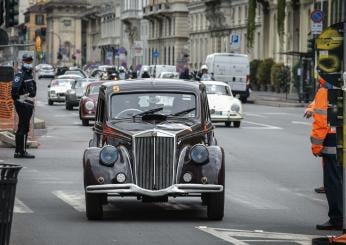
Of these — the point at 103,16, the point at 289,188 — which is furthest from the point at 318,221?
the point at 103,16

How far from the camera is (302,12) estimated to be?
80312 millimetres

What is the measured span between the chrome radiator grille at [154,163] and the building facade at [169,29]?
111 meters

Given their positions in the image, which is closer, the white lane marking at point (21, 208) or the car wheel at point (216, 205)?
the car wheel at point (216, 205)

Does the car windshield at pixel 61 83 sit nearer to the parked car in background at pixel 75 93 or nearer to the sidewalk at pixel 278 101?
the parked car in background at pixel 75 93

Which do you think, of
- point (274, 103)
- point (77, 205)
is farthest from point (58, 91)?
point (77, 205)

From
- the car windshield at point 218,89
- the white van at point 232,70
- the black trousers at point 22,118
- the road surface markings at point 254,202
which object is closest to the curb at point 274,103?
the white van at point 232,70

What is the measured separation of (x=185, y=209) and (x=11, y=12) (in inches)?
689

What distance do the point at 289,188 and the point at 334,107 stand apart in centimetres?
719

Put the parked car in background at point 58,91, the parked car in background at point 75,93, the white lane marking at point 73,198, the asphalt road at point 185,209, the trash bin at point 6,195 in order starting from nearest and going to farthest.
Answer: the trash bin at point 6,195, the asphalt road at point 185,209, the white lane marking at point 73,198, the parked car in background at point 75,93, the parked car in background at point 58,91

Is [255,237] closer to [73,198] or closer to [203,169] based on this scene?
[203,169]

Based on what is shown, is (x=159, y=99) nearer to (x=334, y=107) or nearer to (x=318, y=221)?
(x=318, y=221)

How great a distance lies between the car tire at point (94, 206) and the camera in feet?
48.2

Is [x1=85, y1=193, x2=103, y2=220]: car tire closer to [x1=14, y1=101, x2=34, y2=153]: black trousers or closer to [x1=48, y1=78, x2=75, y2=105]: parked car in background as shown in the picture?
[x1=14, y1=101, x2=34, y2=153]: black trousers

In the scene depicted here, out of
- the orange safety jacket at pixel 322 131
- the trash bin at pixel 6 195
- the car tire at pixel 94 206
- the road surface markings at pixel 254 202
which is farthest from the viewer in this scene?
the road surface markings at pixel 254 202
